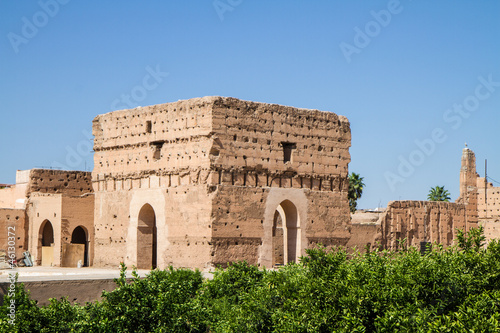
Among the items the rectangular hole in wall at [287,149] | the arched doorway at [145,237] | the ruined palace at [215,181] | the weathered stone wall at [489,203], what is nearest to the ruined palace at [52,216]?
the ruined palace at [215,181]

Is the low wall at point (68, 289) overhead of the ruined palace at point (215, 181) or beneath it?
beneath

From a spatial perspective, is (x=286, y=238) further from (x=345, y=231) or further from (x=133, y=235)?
(x=133, y=235)

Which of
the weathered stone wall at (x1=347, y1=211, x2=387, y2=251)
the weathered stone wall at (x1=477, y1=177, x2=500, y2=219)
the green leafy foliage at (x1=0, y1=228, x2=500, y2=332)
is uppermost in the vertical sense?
the weathered stone wall at (x1=477, y1=177, x2=500, y2=219)

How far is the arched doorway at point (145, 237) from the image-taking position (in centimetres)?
2872

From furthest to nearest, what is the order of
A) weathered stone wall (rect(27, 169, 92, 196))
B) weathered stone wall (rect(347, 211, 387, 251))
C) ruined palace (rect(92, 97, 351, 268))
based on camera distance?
weathered stone wall (rect(347, 211, 387, 251)), weathered stone wall (rect(27, 169, 92, 196)), ruined palace (rect(92, 97, 351, 268))

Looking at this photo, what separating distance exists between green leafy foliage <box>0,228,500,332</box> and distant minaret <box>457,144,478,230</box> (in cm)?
2748

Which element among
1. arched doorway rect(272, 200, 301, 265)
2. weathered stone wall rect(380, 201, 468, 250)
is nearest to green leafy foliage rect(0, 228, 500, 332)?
arched doorway rect(272, 200, 301, 265)

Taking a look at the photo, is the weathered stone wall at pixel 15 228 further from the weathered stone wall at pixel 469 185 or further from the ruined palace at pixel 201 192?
the weathered stone wall at pixel 469 185

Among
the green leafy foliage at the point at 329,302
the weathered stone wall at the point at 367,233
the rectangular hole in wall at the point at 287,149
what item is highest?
the rectangular hole in wall at the point at 287,149

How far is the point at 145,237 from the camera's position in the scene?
2894cm

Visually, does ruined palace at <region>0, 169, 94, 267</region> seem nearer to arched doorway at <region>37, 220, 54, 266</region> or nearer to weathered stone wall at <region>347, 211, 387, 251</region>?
arched doorway at <region>37, 220, 54, 266</region>

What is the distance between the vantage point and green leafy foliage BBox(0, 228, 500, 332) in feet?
51.0

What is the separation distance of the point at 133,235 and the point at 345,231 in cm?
786

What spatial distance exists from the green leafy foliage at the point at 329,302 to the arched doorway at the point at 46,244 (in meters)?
14.3
